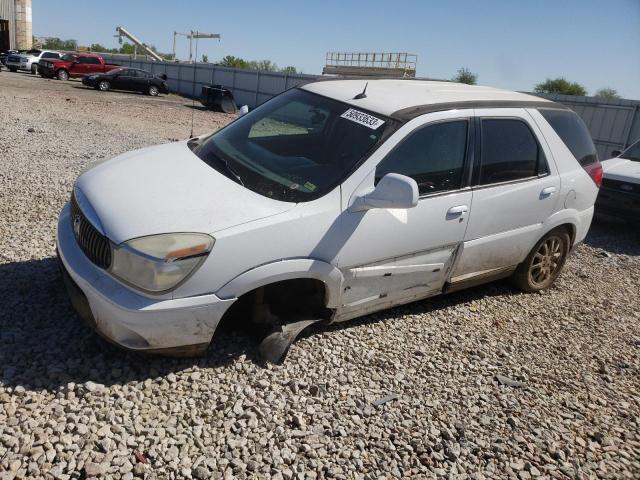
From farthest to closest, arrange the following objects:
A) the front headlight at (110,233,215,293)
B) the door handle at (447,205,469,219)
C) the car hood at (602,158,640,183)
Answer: the car hood at (602,158,640,183) → the door handle at (447,205,469,219) → the front headlight at (110,233,215,293)

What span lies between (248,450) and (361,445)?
2.07ft

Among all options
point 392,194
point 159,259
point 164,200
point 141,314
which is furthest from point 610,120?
point 141,314

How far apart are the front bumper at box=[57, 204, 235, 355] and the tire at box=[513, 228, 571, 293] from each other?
3.12 metres

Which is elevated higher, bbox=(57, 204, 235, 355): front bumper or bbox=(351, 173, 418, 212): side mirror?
bbox=(351, 173, 418, 212): side mirror

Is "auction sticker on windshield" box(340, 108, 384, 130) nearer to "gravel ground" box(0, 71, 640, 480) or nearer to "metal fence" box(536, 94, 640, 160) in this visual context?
"gravel ground" box(0, 71, 640, 480)

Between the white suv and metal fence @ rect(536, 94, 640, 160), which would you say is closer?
the white suv

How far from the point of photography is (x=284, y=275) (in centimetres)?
326

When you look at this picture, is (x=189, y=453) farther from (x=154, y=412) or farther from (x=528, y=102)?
(x=528, y=102)

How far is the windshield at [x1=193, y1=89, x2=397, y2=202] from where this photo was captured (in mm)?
3541

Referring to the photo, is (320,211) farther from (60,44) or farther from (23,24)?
(60,44)

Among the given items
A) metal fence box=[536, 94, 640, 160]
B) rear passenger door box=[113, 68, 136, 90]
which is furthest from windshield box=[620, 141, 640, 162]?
rear passenger door box=[113, 68, 136, 90]

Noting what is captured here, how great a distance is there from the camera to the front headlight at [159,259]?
2.92 meters

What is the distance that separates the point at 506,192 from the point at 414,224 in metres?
1.06

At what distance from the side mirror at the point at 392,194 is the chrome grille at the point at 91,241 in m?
1.55
